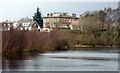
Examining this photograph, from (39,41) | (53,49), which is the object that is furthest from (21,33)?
(53,49)

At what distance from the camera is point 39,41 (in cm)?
5150

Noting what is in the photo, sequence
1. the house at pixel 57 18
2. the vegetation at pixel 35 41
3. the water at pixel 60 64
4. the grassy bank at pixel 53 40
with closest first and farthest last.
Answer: the water at pixel 60 64, the vegetation at pixel 35 41, the grassy bank at pixel 53 40, the house at pixel 57 18

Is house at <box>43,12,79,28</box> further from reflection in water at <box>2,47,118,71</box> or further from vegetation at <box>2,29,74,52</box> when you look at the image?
reflection in water at <box>2,47,118,71</box>

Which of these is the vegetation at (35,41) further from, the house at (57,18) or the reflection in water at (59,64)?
the house at (57,18)

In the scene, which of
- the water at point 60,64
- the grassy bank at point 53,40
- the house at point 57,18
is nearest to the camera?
the water at point 60,64

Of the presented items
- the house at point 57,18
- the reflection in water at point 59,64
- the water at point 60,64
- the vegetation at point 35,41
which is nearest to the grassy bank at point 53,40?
the vegetation at point 35,41

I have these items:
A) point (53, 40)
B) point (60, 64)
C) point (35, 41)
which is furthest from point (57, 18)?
point (60, 64)

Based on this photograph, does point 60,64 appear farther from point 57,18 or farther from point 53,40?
point 57,18

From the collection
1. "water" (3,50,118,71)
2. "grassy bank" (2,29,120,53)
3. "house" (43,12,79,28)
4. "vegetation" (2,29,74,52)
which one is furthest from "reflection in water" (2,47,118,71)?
"house" (43,12,79,28)

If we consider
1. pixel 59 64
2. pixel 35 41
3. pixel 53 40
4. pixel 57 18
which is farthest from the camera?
A: pixel 57 18

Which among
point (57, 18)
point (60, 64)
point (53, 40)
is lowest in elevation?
point (60, 64)

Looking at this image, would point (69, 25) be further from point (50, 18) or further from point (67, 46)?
point (67, 46)

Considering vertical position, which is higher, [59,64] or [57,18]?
[57,18]

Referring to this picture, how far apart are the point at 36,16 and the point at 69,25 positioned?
12.0 metres
